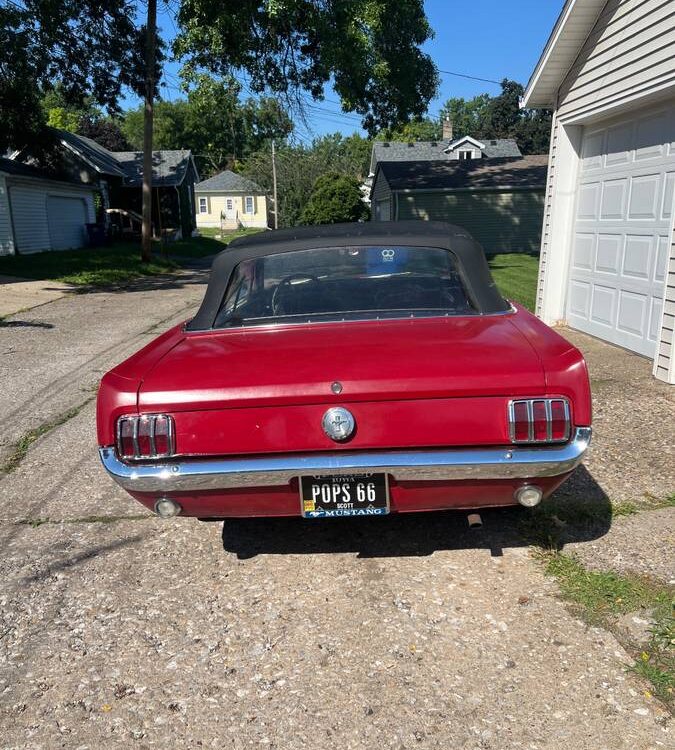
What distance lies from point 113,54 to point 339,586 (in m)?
22.2

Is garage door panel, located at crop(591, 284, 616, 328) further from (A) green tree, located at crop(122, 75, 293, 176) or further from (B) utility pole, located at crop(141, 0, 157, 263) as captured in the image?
(A) green tree, located at crop(122, 75, 293, 176)

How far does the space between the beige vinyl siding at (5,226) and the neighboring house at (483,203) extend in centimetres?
1471

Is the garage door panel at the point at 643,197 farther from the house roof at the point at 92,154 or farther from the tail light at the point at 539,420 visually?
the house roof at the point at 92,154

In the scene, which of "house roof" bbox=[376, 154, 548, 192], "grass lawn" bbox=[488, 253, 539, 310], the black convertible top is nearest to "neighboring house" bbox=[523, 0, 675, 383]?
"grass lawn" bbox=[488, 253, 539, 310]

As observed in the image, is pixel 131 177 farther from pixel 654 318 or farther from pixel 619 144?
pixel 654 318

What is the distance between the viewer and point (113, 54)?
21000 mm

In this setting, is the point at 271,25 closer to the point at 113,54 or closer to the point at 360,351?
the point at 113,54

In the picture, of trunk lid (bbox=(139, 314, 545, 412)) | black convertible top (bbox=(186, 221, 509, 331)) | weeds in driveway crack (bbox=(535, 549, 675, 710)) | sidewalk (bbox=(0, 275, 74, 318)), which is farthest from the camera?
sidewalk (bbox=(0, 275, 74, 318))

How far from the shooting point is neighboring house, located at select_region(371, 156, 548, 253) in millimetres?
28531

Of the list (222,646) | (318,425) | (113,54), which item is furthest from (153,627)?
(113,54)

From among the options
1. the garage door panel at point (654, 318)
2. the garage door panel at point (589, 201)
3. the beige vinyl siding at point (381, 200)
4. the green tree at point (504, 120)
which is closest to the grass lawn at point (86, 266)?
the beige vinyl siding at point (381, 200)

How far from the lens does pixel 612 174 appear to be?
8.03 meters

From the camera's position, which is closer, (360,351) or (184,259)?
(360,351)

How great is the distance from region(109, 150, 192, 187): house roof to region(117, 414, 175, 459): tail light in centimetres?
3584
